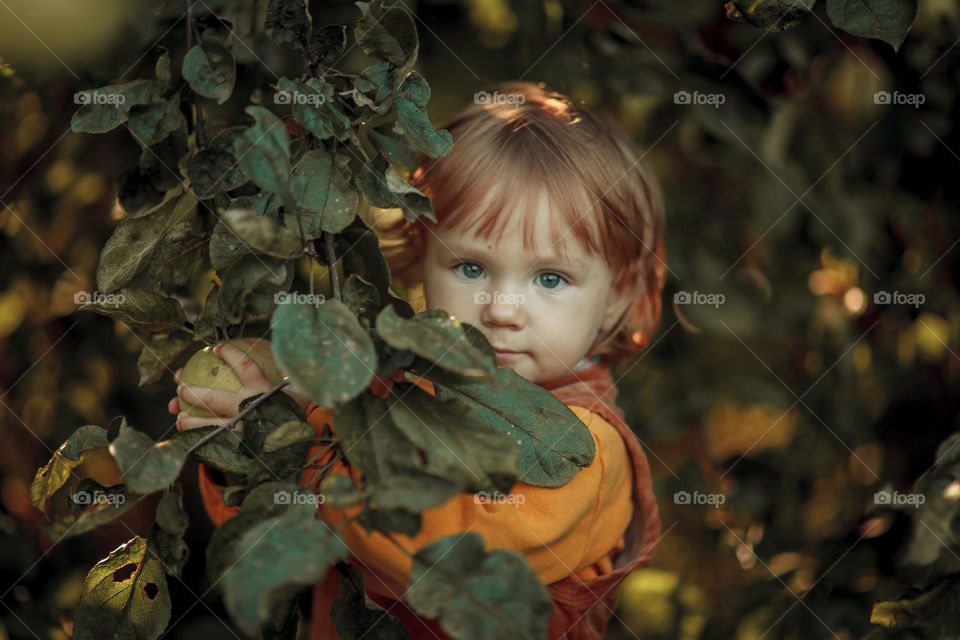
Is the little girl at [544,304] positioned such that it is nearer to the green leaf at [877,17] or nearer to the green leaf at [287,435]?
the green leaf at [287,435]

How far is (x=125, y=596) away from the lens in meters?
0.80

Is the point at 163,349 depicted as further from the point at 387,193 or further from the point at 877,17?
the point at 877,17

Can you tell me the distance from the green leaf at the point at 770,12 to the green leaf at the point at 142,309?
1.65 ft

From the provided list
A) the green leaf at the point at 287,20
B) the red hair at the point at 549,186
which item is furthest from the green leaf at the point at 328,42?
the red hair at the point at 549,186

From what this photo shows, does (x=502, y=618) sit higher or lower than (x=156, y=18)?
lower

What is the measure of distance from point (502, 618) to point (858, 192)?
1.06m

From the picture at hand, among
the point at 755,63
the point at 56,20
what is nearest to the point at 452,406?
the point at 56,20

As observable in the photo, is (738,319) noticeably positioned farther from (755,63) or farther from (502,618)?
(502,618)

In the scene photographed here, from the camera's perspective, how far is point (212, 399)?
→ 846mm

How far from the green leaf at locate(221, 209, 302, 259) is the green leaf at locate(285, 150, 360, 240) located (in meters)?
0.05

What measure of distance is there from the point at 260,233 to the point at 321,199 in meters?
0.10

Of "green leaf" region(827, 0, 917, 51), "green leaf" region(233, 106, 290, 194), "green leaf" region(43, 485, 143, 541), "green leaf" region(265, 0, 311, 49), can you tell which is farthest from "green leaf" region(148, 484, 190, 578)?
"green leaf" region(827, 0, 917, 51)

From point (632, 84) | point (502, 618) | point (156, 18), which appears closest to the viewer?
point (502, 618)

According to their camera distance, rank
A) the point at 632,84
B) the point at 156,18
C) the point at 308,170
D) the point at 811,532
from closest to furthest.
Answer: the point at 308,170
the point at 156,18
the point at 632,84
the point at 811,532
